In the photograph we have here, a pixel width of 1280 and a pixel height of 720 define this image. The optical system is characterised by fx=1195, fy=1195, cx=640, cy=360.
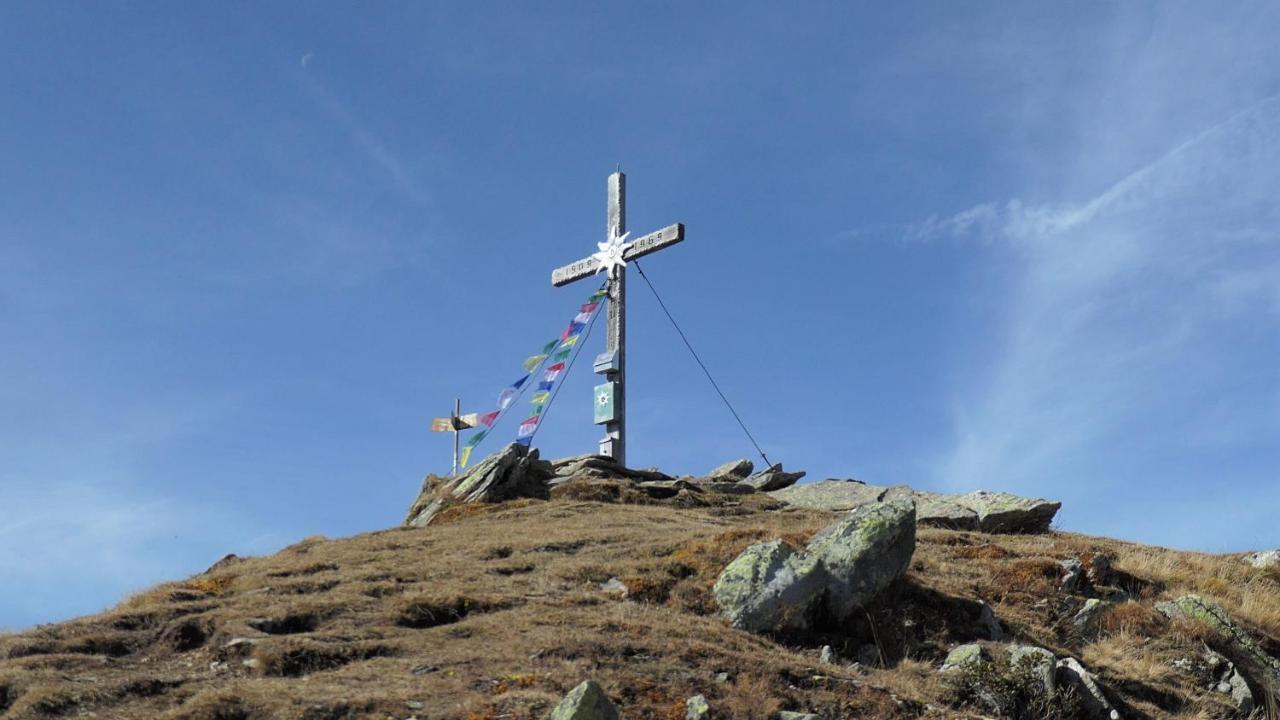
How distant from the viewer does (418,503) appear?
32.6m

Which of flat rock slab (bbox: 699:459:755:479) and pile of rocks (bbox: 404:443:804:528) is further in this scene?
flat rock slab (bbox: 699:459:755:479)

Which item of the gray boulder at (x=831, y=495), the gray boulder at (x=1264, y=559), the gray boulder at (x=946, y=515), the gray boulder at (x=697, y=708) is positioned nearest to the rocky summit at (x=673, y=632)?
the gray boulder at (x=697, y=708)

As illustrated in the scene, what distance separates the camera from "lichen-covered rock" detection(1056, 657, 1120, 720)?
16.7 m

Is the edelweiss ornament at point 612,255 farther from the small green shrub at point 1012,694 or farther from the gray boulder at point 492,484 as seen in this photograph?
the small green shrub at point 1012,694

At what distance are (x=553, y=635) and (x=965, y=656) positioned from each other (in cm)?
610

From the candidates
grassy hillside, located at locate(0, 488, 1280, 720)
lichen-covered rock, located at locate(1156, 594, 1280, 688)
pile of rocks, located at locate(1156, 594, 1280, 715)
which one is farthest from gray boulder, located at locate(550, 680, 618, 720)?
lichen-covered rock, located at locate(1156, 594, 1280, 688)

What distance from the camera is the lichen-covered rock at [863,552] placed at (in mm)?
18609

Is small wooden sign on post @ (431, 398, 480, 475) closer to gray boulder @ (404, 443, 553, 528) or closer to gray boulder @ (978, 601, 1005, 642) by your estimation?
gray boulder @ (404, 443, 553, 528)

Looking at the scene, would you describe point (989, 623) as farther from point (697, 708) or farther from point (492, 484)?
point (492, 484)

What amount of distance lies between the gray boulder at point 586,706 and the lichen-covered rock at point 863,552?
6.73 meters

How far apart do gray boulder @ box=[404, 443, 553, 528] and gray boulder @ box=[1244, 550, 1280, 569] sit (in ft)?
57.0

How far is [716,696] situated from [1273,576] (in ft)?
58.9

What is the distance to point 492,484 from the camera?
3112 cm

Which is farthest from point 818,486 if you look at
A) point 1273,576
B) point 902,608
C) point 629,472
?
point 902,608
